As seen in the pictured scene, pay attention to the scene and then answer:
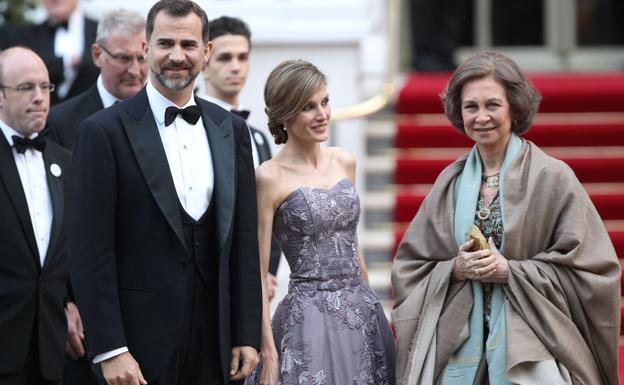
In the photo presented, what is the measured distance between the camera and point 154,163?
423 centimetres

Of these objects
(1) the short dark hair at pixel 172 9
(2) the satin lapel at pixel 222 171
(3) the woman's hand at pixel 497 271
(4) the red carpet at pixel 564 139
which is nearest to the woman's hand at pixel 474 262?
(3) the woman's hand at pixel 497 271

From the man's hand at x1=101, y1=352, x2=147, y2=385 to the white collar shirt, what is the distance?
533 mm

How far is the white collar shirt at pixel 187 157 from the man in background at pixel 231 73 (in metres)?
1.56

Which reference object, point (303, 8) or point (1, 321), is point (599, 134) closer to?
point (303, 8)

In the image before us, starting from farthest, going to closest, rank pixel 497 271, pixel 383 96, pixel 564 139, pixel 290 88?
pixel 564 139
pixel 383 96
pixel 290 88
pixel 497 271

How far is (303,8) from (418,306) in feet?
16.8

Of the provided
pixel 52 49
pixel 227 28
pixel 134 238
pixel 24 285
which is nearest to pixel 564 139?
pixel 52 49

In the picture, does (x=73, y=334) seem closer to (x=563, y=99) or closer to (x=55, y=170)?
(x=55, y=170)

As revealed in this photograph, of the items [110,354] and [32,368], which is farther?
[32,368]

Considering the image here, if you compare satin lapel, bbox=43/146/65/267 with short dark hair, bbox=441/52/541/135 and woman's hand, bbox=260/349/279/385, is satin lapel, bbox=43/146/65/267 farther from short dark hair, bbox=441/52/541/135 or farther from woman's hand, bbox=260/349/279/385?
short dark hair, bbox=441/52/541/135

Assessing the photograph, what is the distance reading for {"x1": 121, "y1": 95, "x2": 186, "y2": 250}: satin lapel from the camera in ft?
13.7

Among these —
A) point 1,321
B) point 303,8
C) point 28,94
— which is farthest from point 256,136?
point 303,8

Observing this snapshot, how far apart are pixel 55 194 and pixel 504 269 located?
2027mm

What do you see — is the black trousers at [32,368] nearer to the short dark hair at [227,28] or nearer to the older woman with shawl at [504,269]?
the older woman with shawl at [504,269]
